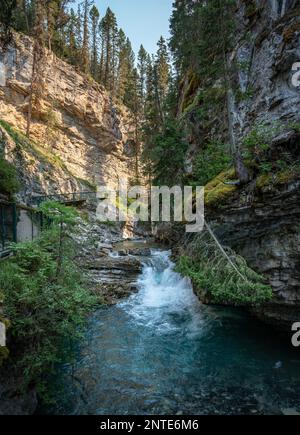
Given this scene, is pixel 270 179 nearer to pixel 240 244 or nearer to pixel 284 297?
pixel 240 244

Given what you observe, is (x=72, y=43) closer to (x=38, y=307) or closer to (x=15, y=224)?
(x=15, y=224)

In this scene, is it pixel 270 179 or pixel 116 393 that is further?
Answer: pixel 270 179

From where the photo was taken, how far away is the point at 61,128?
117 ft

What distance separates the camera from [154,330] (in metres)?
10.7

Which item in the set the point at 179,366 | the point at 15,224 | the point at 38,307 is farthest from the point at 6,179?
the point at 179,366

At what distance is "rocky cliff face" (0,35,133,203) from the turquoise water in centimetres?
1445

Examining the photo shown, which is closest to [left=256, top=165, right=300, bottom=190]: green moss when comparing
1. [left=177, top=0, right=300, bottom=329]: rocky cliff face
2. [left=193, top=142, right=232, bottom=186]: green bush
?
[left=177, top=0, right=300, bottom=329]: rocky cliff face

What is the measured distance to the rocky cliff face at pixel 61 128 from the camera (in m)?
26.5

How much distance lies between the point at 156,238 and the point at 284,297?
20.1 meters

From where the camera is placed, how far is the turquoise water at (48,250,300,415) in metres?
6.51

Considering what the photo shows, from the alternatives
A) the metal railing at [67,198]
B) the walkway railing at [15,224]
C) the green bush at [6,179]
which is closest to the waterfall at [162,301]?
the walkway railing at [15,224]

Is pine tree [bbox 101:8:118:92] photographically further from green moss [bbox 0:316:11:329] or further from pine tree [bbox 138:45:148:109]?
green moss [bbox 0:316:11:329]

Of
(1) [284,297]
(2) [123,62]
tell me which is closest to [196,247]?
(1) [284,297]

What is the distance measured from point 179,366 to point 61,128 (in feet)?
113
